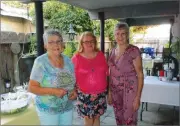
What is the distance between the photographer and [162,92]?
3170 mm

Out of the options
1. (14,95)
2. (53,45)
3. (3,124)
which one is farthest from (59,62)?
(3,124)

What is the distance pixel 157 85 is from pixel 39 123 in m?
2.23

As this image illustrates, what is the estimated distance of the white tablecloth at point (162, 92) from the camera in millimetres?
3094

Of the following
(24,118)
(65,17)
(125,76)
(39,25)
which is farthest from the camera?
(65,17)

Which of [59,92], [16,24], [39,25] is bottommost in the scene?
[59,92]

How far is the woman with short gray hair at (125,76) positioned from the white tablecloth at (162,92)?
1205 mm

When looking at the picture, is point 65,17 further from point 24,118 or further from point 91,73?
point 24,118

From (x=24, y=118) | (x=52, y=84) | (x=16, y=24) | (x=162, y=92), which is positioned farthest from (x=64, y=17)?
(x=24, y=118)

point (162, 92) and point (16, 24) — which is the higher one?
point (16, 24)

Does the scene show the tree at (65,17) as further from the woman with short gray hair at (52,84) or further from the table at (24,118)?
the table at (24,118)

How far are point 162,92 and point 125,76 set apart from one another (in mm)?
1390

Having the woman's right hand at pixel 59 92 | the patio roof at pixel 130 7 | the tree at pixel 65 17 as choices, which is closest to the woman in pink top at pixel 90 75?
the woman's right hand at pixel 59 92

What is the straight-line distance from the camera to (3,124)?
1.29 m

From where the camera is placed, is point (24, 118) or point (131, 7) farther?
point (131, 7)
